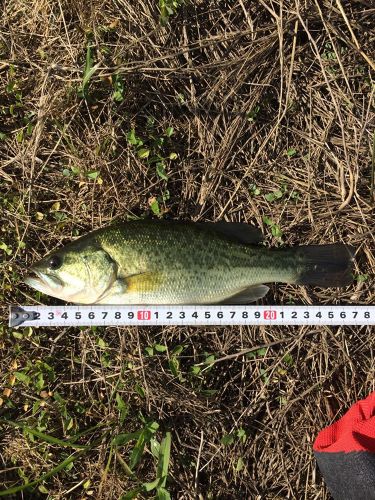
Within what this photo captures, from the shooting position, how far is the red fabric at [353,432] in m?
3.13

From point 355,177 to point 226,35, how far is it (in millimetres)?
1535

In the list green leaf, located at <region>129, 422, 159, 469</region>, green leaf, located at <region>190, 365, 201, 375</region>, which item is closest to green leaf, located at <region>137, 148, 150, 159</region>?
green leaf, located at <region>190, 365, 201, 375</region>

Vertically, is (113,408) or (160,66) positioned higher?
(160,66)

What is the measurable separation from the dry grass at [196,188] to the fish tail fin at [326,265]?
27 centimetres

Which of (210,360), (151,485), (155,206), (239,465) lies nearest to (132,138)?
(155,206)

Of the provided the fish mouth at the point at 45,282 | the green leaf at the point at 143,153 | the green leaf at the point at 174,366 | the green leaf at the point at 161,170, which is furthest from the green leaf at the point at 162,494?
the green leaf at the point at 143,153

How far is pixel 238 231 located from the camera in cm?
325

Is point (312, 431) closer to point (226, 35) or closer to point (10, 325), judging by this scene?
point (10, 325)

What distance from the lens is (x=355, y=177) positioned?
351cm

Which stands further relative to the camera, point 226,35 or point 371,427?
point 226,35

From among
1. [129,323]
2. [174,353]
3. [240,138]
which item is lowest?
[174,353]

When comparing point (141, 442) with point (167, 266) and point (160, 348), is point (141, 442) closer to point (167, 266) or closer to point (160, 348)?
point (160, 348)

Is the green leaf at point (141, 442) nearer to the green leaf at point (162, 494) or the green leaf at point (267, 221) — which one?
the green leaf at point (162, 494)

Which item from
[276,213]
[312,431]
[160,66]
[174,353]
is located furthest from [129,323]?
[160,66]
